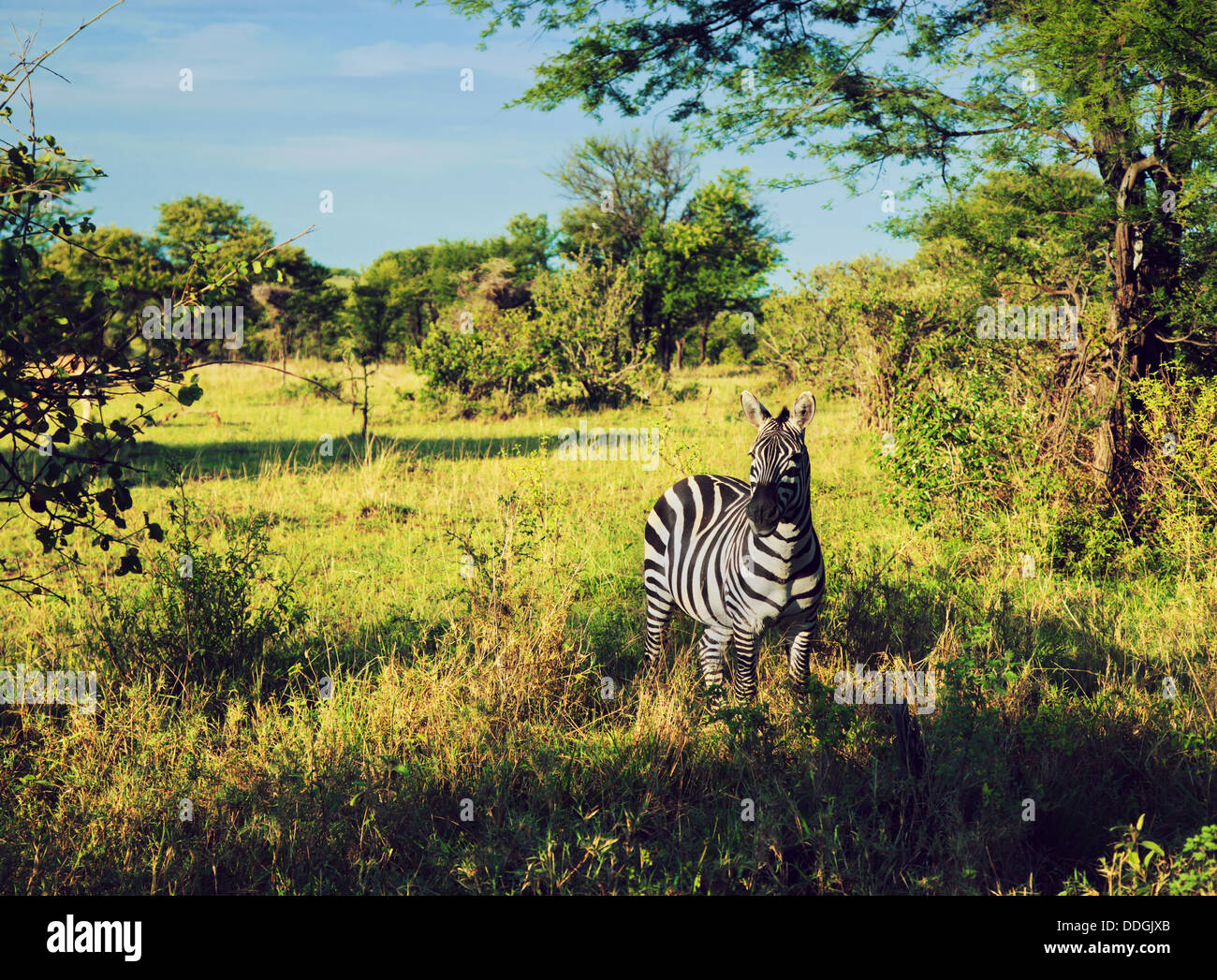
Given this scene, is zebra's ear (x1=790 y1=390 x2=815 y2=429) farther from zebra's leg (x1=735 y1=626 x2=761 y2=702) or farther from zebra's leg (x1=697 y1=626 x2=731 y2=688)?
zebra's leg (x1=697 y1=626 x2=731 y2=688)

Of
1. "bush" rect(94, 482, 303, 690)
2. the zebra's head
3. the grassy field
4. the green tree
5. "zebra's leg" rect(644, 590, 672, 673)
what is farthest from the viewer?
the green tree

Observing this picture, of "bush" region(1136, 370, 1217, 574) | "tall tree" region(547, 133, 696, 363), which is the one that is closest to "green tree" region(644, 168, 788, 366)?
"tall tree" region(547, 133, 696, 363)

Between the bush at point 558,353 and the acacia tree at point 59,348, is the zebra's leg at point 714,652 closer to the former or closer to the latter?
the acacia tree at point 59,348

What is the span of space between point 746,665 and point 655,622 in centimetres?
90

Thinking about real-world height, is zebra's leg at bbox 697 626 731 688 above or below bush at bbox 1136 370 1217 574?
below

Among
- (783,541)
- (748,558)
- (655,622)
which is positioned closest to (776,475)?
(783,541)

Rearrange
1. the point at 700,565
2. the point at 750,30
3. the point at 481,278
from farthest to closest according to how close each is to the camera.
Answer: the point at 481,278 < the point at 750,30 < the point at 700,565

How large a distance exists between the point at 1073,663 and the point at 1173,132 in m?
4.89

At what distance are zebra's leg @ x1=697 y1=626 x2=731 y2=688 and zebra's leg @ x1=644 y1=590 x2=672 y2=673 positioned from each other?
1.62 ft

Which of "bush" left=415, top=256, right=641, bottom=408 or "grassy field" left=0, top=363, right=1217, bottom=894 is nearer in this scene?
"grassy field" left=0, top=363, right=1217, bottom=894

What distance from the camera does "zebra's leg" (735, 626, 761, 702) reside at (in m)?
4.34

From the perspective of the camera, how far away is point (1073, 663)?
196 inches
